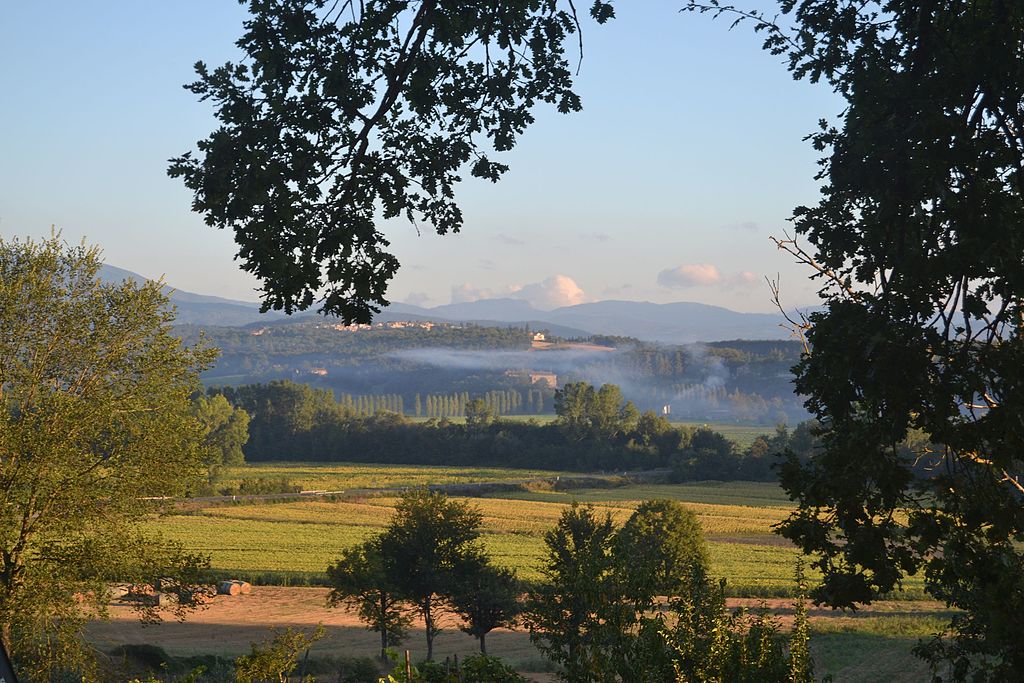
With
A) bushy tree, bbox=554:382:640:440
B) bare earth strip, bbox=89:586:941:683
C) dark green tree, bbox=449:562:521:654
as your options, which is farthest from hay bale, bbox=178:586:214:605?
bushy tree, bbox=554:382:640:440

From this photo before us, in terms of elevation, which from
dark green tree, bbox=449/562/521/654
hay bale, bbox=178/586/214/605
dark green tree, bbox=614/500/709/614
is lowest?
dark green tree, bbox=449/562/521/654

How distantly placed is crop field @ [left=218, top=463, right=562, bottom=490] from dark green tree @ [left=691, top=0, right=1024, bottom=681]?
107m

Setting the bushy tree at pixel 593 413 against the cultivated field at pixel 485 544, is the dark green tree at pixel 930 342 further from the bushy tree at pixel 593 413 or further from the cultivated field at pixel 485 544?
the bushy tree at pixel 593 413

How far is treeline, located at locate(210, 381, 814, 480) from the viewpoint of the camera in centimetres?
12912

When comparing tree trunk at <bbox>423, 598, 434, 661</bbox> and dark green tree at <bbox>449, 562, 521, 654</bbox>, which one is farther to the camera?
dark green tree at <bbox>449, 562, 521, 654</bbox>

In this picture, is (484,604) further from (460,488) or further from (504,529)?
(460,488)

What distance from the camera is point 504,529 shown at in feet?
280

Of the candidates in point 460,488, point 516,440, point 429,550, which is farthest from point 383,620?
point 516,440

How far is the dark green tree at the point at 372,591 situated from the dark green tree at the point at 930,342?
40.9 metres

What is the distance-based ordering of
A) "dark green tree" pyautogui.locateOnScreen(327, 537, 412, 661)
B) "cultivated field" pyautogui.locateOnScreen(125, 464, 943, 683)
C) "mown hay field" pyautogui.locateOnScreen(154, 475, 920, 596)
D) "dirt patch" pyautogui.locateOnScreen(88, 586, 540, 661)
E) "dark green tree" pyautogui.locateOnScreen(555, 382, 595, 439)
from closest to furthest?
"dirt patch" pyautogui.locateOnScreen(88, 586, 540, 661)
"cultivated field" pyautogui.locateOnScreen(125, 464, 943, 683)
"dark green tree" pyautogui.locateOnScreen(327, 537, 412, 661)
"mown hay field" pyautogui.locateOnScreen(154, 475, 920, 596)
"dark green tree" pyautogui.locateOnScreen(555, 382, 595, 439)

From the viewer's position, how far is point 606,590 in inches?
475

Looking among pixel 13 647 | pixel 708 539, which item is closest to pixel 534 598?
pixel 13 647

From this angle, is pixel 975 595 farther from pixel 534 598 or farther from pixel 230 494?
pixel 230 494

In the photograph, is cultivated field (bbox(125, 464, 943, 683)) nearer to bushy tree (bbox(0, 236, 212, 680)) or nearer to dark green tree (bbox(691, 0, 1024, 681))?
dark green tree (bbox(691, 0, 1024, 681))
